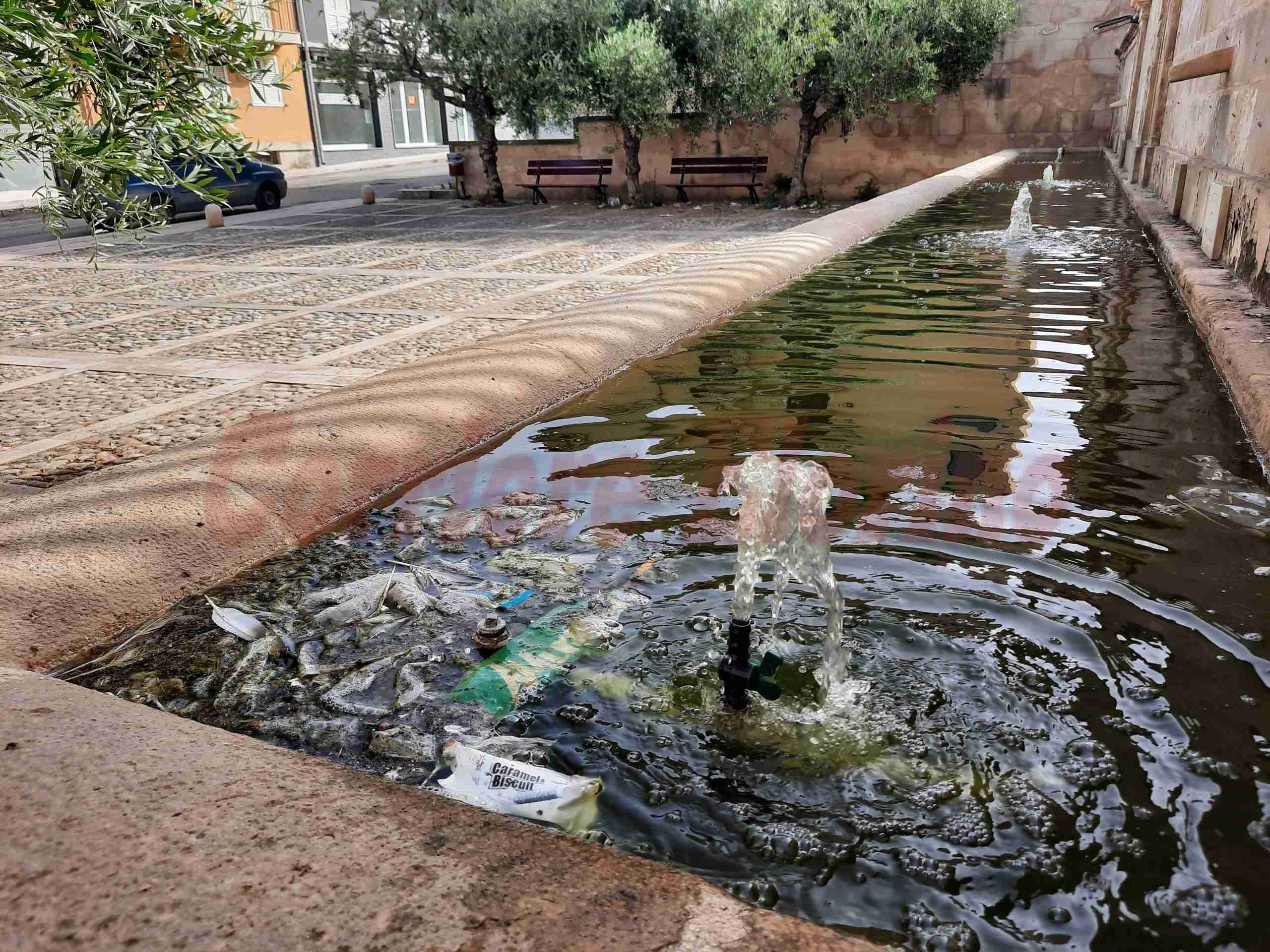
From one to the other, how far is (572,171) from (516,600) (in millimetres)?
15996

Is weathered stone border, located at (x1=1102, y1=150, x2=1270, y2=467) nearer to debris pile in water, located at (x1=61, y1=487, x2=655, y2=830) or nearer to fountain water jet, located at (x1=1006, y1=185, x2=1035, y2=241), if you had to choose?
fountain water jet, located at (x1=1006, y1=185, x2=1035, y2=241)

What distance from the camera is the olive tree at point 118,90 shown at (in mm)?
3553

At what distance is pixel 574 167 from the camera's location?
17875 millimetres

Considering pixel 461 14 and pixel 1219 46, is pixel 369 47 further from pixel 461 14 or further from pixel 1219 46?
pixel 1219 46

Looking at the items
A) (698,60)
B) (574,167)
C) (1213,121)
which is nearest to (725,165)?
(698,60)

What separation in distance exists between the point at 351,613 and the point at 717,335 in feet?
12.7

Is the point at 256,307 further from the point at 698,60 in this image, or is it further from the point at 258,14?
the point at 258,14

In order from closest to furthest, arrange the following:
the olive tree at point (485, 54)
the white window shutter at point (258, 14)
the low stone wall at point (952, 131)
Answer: the white window shutter at point (258, 14) < the olive tree at point (485, 54) < the low stone wall at point (952, 131)

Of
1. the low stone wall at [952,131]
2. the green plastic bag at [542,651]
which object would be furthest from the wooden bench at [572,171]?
the green plastic bag at [542,651]

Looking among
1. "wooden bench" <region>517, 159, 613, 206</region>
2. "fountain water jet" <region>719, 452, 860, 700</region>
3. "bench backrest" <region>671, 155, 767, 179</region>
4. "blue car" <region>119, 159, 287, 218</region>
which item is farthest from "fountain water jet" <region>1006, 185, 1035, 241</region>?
"blue car" <region>119, 159, 287, 218</region>

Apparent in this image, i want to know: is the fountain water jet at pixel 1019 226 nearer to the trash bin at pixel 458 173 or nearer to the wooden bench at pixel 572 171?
the wooden bench at pixel 572 171

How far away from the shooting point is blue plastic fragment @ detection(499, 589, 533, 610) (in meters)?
3.01

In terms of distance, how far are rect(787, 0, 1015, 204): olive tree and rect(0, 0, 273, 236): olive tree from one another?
11.7m

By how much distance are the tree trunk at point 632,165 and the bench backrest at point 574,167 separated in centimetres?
54
